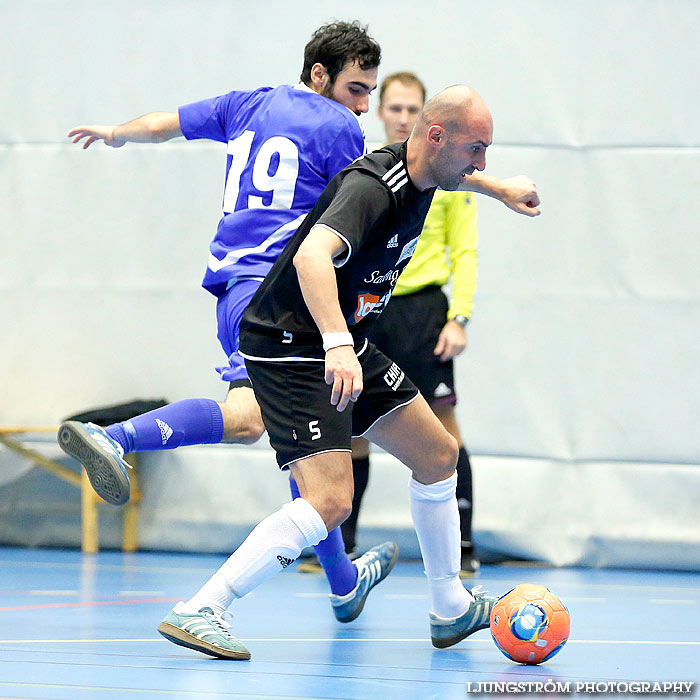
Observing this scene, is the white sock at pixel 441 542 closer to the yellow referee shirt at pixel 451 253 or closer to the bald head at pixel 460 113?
the bald head at pixel 460 113

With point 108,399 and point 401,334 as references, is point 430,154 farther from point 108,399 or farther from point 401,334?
point 108,399

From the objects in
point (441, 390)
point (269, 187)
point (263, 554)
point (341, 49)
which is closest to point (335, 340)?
point (263, 554)

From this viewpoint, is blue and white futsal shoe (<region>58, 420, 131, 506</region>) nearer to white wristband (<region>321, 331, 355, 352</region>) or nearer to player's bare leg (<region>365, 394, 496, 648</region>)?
player's bare leg (<region>365, 394, 496, 648</region>)

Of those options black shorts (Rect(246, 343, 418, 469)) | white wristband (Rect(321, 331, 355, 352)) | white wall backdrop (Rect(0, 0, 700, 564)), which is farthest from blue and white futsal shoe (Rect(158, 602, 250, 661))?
white wall backdrop (Rect(0, 0, 700, 564))

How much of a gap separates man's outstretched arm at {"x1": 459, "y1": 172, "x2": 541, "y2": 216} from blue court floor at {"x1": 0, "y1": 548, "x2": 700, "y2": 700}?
1.37m

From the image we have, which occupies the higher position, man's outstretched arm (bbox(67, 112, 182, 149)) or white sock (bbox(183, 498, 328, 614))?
man's outstretched arm (bbox(67, 112, 182, 149))

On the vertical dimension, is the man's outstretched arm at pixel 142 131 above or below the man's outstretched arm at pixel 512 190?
above

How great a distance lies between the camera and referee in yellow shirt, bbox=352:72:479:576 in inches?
223

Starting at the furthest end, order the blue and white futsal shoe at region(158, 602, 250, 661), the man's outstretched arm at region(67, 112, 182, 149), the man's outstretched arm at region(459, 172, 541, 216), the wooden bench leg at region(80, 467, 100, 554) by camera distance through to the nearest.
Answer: the wooden bench leg at region(80, 467, 100, 554) < the man's outstretched arm at region(67, 112, 182, 149) < the man's outstretched arm at region(459, 172, 541, 216) < the blue and white futsal shoe at region(158, 602, 250, 661)

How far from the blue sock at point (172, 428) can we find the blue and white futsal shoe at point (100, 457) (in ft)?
0.26

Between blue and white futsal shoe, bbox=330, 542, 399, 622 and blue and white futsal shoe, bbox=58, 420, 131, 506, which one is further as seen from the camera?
blue and white futsal shoe, bbox=330, 542, 399, 622

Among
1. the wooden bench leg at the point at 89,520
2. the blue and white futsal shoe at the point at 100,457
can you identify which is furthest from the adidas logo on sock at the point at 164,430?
the wooden bench leg at the point at 89,520

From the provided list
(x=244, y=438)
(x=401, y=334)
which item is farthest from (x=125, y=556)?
(x=244, y=438)

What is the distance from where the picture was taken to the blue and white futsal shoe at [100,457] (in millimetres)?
3463
